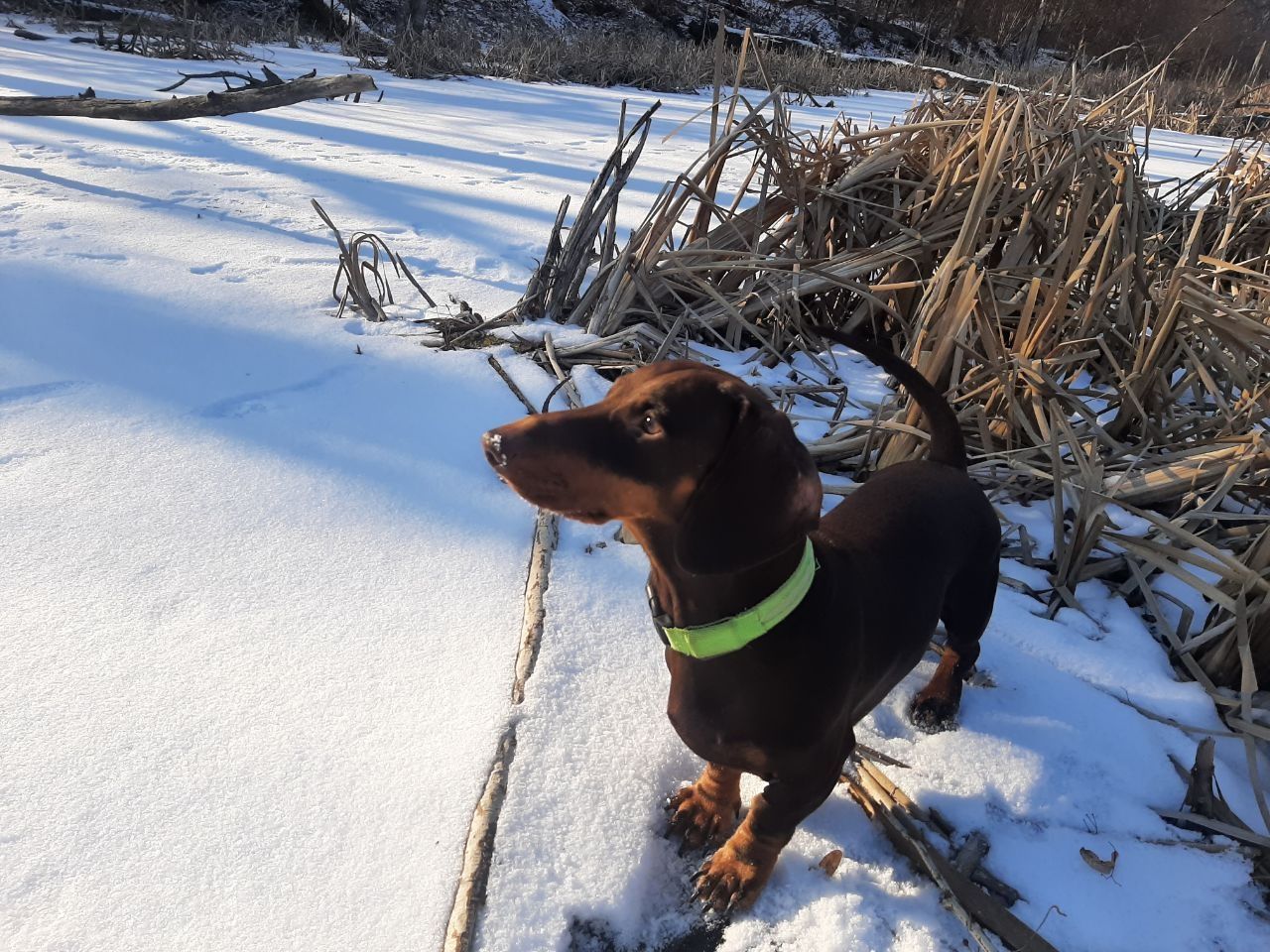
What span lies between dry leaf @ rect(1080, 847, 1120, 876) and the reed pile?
1.51 ft

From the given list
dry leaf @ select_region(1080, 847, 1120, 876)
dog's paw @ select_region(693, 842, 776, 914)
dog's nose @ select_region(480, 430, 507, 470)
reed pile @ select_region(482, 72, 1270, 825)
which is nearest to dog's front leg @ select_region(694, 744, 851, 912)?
Result: dog's paw @ select_region(693, 842, 776, 914)

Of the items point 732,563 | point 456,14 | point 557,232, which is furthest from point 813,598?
point 456,14

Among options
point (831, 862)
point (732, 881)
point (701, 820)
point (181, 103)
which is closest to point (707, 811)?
→ point (701, 820)

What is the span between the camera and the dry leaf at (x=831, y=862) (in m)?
1.34

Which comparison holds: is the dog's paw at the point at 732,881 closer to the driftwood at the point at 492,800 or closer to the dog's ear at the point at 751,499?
the driftwood at the point at 492,800

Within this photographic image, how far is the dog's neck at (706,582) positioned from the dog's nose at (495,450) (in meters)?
0.24

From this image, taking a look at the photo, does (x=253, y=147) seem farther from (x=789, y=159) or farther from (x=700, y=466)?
(x=700, y=466)

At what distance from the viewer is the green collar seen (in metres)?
1.12

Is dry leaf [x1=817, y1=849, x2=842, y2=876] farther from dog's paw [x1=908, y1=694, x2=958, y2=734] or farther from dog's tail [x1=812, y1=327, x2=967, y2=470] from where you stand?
dog's tail [x1=812, y1=327, x2=967, y2=470]

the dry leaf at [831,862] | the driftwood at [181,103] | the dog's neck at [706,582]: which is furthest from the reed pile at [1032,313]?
the driftwood at [181,103]

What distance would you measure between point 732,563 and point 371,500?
49.4 inches

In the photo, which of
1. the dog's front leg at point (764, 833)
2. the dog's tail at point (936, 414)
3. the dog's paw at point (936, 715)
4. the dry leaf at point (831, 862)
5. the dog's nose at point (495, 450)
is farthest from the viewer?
the dog's paw at point (936, 715)

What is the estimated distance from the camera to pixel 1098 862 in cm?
139

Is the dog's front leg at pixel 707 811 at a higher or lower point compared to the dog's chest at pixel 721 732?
lower
